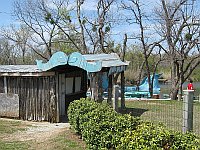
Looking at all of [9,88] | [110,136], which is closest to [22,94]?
[9,88]

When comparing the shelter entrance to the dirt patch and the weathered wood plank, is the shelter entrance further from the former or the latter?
the weathered wood plank

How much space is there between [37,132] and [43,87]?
2999 millimetres

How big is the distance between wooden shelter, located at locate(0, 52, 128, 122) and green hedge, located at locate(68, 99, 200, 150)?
10.8ft

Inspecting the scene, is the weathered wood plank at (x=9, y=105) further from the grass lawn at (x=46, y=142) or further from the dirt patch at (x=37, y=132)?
the grass lawn at (x=46, y=142)

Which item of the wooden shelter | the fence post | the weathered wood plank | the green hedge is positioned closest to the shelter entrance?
the wooden shelter

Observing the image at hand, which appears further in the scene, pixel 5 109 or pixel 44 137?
pixel 5 109

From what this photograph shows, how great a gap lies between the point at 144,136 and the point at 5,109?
1109 cm

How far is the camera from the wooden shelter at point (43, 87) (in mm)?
13406

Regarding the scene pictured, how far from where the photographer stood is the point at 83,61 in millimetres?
12820

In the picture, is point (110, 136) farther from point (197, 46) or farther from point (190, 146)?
point (197, 46)

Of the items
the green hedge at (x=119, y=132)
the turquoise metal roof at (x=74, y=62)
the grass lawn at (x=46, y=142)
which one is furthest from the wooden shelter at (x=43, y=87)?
the green hedge at (x=119, y=132)

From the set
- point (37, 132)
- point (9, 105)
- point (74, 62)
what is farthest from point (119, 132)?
point (9, 105)

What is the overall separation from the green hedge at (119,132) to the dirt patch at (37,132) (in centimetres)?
119

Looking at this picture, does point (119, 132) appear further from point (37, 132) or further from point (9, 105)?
point (9, 105)
